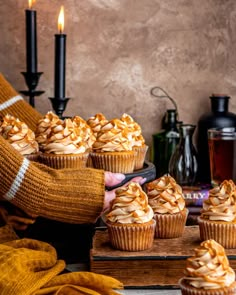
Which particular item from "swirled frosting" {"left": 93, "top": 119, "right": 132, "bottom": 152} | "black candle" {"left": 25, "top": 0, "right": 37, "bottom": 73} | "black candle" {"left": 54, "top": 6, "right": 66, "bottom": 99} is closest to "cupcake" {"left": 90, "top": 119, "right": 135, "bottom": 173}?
"swirled frosting" {"left": 93, "top": 119, "right": 132, "bottom": 152}

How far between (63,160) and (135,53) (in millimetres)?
1464

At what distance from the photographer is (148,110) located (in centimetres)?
338

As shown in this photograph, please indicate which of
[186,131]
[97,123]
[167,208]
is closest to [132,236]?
[167,208]

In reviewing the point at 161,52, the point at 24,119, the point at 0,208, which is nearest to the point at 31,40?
the point at 24,119

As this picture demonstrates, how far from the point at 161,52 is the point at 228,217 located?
1780 mm

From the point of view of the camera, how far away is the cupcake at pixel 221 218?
1.67 metres

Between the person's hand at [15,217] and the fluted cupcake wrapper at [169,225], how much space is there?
313 mm

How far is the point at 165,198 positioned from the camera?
177 centimetres

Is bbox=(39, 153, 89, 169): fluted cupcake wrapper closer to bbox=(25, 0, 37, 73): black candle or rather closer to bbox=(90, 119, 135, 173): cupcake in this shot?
bbox=(90, 119, 135, 173): cupcake

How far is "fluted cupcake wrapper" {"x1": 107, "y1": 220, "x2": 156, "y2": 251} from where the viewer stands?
1641mm

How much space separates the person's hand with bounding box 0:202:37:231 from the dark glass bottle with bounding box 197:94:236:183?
1.49 metres

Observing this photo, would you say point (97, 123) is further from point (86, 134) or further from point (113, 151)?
point (113, 151)

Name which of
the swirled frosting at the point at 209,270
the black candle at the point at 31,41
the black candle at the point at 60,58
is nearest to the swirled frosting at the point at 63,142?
the swirled frosting at the point at 209,270

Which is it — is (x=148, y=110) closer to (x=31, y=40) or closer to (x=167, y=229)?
(x=31, y=40)
